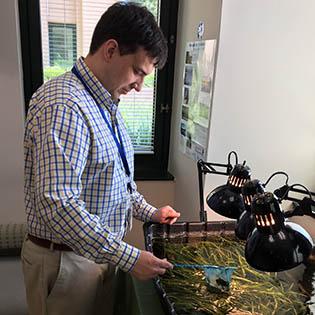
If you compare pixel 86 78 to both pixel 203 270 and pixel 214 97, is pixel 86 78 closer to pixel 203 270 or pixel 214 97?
pixel 203 270

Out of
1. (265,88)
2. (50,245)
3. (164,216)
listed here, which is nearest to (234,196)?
(164,216)

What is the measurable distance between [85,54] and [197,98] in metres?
0.92

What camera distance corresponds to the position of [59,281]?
3.75 feet

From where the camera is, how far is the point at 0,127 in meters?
2.20

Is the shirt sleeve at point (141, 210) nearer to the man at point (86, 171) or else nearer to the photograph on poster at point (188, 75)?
the man at point (86, 171)

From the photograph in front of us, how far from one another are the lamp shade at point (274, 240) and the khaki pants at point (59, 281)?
70 cm

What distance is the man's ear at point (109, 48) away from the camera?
993 millimetres

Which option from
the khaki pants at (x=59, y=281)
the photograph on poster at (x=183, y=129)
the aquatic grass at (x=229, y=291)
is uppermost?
the photograph on poster at (x=183, y=129)

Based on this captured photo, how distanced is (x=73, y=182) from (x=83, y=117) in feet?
0.64

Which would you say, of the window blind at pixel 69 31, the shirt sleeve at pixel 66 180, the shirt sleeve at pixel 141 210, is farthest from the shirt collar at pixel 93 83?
the window blind at pixel 69 31

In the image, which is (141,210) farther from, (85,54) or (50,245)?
(85,54)

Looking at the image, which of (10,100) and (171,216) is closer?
(171,216)

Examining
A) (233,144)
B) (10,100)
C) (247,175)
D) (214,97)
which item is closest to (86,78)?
(247,175)

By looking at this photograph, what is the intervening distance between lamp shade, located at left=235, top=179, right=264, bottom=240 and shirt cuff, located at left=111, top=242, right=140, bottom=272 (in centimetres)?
33
